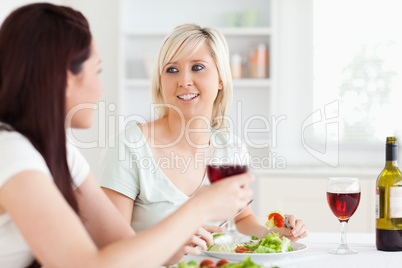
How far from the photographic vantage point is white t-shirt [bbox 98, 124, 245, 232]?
1.97 meters

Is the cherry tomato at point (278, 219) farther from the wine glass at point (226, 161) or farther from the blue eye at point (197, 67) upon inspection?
the blue eye at point (197, 67)

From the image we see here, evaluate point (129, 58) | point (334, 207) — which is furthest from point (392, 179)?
point (129, 58)

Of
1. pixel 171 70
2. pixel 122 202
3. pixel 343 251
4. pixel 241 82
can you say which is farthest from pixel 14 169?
pixel 241 82

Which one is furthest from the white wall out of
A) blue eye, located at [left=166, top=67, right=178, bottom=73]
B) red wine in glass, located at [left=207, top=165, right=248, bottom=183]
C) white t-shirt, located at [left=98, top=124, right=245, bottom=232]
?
red wine in glass, located at [left=207, top=165, right=248, bottom=183]

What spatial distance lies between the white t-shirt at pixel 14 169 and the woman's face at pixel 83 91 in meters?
0.14

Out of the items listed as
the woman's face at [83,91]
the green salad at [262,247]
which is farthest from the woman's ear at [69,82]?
the green salad at [262,247]

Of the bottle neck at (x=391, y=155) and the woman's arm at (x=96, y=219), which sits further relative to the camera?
the bottle neck at (x=391, y=155)

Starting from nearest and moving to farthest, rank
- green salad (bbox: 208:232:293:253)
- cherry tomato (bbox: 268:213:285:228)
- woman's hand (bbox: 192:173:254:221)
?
woman's hand (bbox: 192:173:254:221) → green salad (bbox: 208:232:293:253) → cherry tomato (bbox: 268:213:285:228)

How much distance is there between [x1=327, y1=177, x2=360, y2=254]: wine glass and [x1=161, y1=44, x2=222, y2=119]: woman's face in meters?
0.67

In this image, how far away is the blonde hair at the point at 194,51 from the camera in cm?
210

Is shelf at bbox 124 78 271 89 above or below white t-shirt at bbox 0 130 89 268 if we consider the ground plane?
above

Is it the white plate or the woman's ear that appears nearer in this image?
the woman's ear

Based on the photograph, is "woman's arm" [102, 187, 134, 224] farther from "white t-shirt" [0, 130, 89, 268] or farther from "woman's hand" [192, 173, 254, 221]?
"woman's hand" [192, 173, 254, 221]

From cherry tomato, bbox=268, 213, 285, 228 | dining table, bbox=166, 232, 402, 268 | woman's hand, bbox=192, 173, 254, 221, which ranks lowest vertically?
dining table, bbox=166, 232, 402, 268
